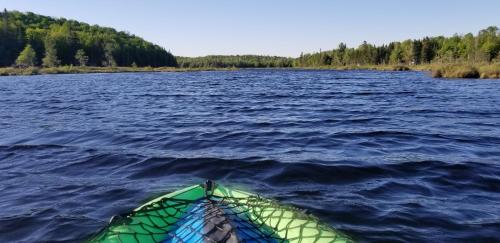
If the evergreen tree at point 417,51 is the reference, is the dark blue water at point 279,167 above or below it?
below

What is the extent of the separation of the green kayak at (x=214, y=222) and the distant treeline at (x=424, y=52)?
96176 mm

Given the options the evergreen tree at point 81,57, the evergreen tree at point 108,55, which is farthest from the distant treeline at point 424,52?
the evergreen tree at point 81,57

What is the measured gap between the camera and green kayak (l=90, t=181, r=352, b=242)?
4684 mm

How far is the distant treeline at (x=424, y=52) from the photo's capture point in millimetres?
104438

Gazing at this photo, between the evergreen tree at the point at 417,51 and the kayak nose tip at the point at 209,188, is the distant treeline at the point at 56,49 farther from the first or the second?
the kayak nose tip at the point at 209,188

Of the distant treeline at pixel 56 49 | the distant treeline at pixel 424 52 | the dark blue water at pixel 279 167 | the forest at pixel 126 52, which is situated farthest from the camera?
the distant treeline at pixel 56 49

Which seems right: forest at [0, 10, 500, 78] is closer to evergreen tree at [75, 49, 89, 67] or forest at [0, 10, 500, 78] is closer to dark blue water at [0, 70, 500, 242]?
evergreen tree at [75, 49, 89, 67]

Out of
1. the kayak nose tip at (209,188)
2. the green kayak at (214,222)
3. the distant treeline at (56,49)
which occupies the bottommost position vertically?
the green kayak at (214,222)

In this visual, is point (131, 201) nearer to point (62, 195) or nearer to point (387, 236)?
point (62, 195)

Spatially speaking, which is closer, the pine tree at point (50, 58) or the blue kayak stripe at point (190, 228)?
the blue kayak stripe at point (190, 228)

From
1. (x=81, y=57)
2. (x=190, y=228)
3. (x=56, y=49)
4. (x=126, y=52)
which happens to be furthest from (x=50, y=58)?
(x=190, y=228)

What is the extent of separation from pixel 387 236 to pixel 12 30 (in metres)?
152

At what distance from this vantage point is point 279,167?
397 inches

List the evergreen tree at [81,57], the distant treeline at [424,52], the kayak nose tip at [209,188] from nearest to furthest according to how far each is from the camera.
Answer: the kayak nose tip at [209,188]
the distant treeline at [424,52]
the evergreen tree at [81,57]
